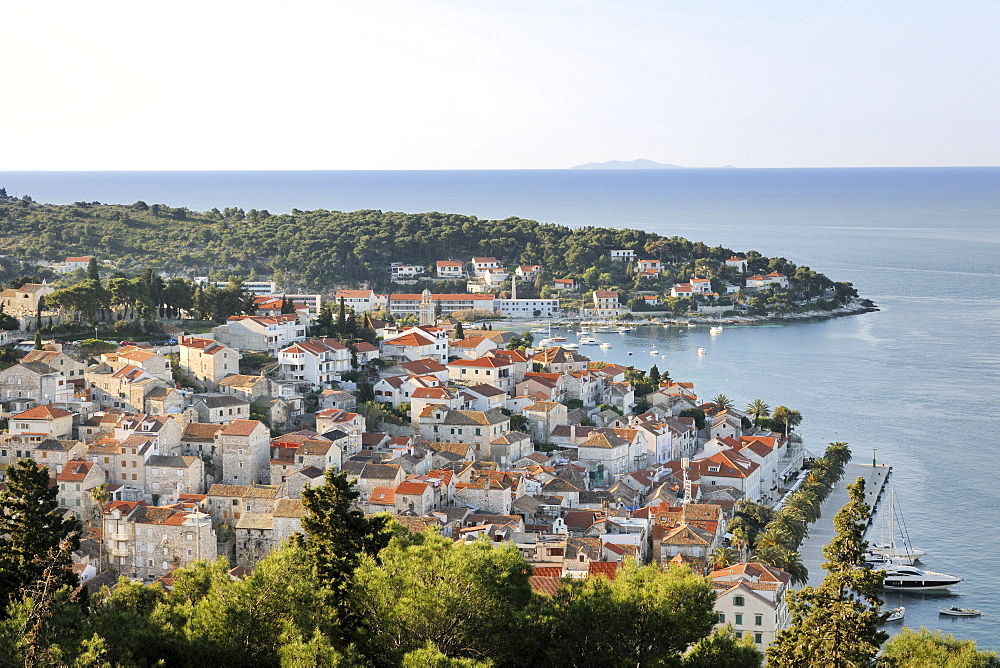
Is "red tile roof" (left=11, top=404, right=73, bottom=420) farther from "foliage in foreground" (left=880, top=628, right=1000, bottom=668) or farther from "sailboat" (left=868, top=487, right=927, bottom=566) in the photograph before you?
"foliage in foreground" (left=880, top=628, right=1000, bottom=668)

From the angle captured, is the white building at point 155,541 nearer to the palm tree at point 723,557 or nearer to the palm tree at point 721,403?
the palm tree at point 723,557

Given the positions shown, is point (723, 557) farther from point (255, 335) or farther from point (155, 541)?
point (255, 335)

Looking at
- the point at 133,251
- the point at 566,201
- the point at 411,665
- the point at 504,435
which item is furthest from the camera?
the point at 566,201

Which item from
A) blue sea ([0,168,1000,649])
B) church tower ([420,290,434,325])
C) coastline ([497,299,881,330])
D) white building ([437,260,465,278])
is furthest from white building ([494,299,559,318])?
white building ([437,260,465,278])

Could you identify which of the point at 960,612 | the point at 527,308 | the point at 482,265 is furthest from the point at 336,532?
the point at 482,265

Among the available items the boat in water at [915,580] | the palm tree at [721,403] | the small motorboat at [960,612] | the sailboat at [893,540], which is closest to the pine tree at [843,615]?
the small motorboat at [960,612]

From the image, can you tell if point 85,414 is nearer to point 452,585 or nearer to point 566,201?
point 452,585

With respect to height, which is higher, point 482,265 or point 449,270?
point 482,265

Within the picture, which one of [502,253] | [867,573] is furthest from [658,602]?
[502,253]
